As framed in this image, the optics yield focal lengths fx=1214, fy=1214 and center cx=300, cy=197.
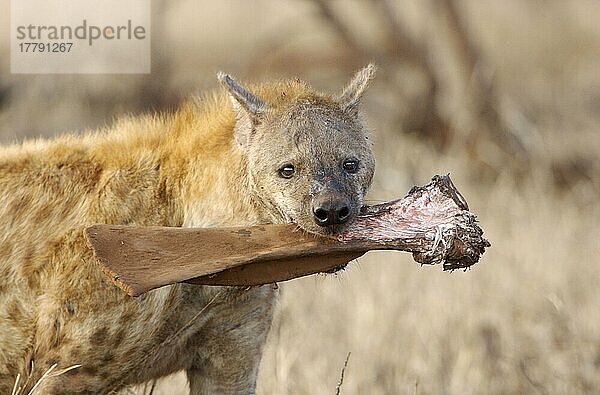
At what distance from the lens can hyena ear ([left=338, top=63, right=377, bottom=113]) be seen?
436 centimetres

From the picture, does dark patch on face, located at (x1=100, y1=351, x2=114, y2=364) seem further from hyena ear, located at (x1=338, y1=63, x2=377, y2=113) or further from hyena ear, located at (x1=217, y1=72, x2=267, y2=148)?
hyena ear, located at (x1=338, y1=63, x2=377, y2=113)

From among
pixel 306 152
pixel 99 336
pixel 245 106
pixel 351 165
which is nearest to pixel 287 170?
pixel 306 152

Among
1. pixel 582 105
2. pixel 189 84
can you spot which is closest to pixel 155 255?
pixel 189 84

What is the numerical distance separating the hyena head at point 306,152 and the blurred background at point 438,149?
73 cm

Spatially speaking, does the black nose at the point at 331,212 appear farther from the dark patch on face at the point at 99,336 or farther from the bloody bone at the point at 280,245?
the dark patch on face at the point at 99,336

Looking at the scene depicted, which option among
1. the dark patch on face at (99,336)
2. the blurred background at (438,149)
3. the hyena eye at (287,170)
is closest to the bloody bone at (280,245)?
the hyena eye at (287,170)

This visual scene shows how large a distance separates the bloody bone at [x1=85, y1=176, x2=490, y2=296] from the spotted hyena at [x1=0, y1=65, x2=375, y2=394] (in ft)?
0.26

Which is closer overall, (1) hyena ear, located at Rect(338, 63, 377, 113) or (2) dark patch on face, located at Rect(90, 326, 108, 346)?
(2) dark patch on face, located at Rect(90, 326, 108, 346)

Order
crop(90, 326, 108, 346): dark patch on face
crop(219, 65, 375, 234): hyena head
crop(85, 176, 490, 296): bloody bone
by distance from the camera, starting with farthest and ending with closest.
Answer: crop(90, 326, 108, 346): dark patch on face
crop(219, 65, 375, 234): hyena head
crop(85, 176, 490, 296): bloody bone

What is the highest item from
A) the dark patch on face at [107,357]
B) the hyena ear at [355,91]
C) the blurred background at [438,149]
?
the hyena ear at [355,91]

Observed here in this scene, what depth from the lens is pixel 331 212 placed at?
3803 mm

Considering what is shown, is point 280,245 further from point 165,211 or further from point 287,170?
point 165,211

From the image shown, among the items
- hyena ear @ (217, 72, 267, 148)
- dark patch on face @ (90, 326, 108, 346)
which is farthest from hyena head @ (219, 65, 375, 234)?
dark patch on face @ (90, 326, 108, 346)

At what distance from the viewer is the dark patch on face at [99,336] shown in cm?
416
